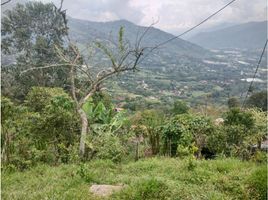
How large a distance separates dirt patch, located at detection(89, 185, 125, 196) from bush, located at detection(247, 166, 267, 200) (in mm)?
1892

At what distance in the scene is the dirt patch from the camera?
545cm

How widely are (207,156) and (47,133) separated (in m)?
4.12

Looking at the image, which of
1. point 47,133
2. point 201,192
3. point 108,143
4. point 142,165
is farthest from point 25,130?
point 201,192

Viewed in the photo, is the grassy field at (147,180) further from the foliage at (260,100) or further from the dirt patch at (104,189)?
the foliage at (260,100)

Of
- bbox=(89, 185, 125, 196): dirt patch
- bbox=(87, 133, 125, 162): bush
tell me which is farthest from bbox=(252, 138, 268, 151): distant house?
bbox=(89, 185, 125, 196): dirt patch

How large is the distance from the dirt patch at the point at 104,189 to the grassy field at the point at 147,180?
106 mm

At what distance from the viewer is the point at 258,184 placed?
5316 mm

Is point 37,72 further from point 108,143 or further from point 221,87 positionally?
point 221,87

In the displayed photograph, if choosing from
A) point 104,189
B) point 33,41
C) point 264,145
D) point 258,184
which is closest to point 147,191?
point 104,189

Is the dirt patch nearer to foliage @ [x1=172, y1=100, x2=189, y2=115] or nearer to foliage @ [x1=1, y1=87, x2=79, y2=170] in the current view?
foliage @ [x1=1, y1=87, x2=79, y2=170]

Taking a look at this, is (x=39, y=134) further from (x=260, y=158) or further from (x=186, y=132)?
(x=260, y=158)

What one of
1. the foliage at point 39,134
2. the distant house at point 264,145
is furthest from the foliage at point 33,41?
the distant house at point 264,145

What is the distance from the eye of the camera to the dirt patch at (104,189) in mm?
5453

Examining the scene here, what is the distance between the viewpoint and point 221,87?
191ft
